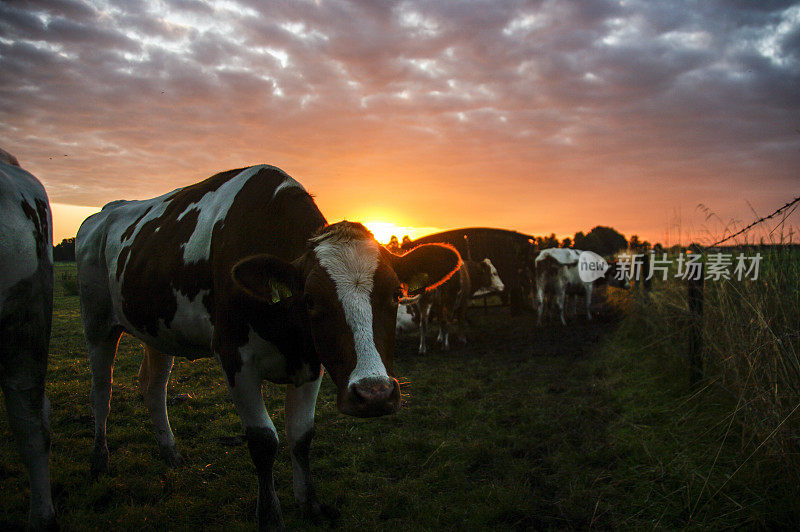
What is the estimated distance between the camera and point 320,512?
3279mm

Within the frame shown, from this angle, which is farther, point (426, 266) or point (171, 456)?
point (171, 456)

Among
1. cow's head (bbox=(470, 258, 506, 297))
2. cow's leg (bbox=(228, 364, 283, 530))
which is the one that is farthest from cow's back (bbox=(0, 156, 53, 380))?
cow's head (bbox=(470, 258, 506, 297))

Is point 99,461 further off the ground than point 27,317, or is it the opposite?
point 27,317

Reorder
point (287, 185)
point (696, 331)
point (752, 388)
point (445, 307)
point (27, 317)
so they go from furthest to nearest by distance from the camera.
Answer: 1. point (445, 307)
2. point (696, 331)
3. point (752, 388)
4. point (287, 185)
5. point (27, 317)

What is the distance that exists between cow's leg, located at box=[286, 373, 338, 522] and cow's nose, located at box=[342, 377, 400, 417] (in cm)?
117

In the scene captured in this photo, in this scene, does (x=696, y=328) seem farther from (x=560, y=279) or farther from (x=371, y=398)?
(x=560, y=279)

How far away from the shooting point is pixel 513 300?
17.2 m

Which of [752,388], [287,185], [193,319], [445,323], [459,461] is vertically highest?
[287,185]

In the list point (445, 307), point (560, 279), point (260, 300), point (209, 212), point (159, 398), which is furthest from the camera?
point (560, 279)

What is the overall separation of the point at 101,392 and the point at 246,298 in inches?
95.4

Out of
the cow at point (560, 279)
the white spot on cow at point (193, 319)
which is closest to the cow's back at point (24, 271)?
the white spot on cow at point (193, 319)


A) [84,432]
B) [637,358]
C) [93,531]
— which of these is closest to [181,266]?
[93,531]

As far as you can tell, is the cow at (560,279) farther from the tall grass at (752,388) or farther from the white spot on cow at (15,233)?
the white spot on cow at (15,233)

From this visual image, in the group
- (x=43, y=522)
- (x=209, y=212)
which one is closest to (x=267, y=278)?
(x=209, y=212)
